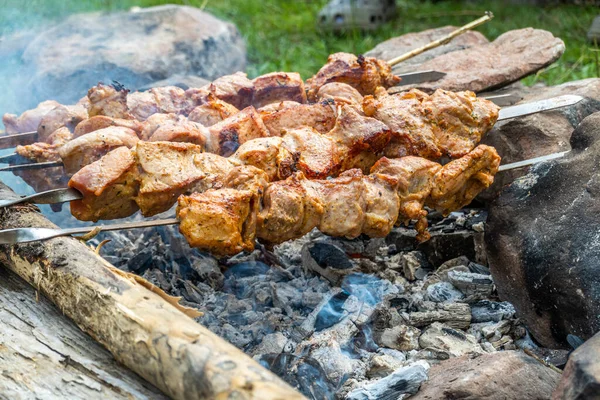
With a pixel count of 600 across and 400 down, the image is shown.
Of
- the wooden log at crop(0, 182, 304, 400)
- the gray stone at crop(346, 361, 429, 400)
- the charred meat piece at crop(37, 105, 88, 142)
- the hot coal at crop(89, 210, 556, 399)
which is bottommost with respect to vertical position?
the hot coal at crop(89, 210, 556, 399)

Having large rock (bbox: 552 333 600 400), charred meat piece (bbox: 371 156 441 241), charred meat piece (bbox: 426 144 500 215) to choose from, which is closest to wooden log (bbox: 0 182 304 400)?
large rock (bbox: 552 333 600 400)

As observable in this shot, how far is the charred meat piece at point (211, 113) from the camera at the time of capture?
3295mm

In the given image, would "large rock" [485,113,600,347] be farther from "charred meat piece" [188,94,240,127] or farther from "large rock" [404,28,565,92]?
"charred meat piece" [188,94,240,127]

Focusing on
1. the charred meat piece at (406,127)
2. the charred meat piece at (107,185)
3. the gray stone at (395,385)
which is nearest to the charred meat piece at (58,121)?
the charred meat piece at (107,185)

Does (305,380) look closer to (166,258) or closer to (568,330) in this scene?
(568,330)

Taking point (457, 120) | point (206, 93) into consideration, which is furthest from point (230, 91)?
point (457, 120)

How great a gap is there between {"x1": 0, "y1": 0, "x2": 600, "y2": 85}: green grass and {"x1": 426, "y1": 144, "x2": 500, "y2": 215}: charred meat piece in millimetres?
3623

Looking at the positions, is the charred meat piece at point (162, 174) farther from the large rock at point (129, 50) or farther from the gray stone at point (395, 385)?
the large rock at point (129, 50)

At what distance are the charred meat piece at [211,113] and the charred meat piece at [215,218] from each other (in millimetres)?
814

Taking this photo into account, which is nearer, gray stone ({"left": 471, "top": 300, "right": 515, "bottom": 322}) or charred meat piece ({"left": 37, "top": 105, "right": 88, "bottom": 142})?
gray stone ({"left": 471, "top": 300, "right": 515, "bottom": 322})

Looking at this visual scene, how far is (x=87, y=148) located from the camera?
9.30 ft

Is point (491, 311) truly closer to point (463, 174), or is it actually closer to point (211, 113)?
point (463, 174)

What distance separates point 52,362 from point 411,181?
5.88 feet

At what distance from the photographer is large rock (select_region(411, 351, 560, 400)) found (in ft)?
7.46
